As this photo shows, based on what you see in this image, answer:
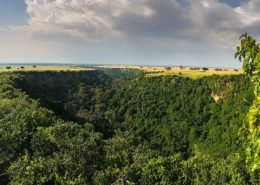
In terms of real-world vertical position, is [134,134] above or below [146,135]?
above

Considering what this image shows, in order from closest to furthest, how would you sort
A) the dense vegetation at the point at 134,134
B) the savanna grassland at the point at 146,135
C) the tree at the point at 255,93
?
the tree at the point at 255,93, the savanna grassland at the point at 146,135, the dense vegetation at the point at 134,134

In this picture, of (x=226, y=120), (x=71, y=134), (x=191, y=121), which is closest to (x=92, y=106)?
(x=191, y=121)

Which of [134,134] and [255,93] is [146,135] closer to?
[134,134]

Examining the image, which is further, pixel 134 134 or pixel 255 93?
pixel 134 134

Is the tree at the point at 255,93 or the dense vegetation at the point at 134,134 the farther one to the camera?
the dense vegetation at the point at 134,134

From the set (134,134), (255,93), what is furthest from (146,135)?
(255,93)

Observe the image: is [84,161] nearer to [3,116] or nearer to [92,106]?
[3,116]

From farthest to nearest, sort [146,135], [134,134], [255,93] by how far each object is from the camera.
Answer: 1. [146,135]
2. [134,134]
3. [255,93]
